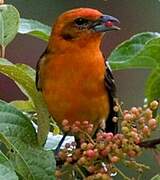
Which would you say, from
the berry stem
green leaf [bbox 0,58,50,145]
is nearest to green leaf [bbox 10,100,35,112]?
green leaf [bbox 0,58,50,145]

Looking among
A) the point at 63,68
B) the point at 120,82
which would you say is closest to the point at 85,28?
the point at 63,68

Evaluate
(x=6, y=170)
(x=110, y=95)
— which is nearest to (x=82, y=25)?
(x=110, y=95)

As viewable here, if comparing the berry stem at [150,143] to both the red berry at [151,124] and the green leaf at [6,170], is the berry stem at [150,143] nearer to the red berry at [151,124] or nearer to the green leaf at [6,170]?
the red berry at [151,124]

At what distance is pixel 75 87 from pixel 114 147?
0.81m

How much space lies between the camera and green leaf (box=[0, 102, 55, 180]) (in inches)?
73.6

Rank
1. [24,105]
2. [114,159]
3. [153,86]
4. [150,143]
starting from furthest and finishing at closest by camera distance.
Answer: [24,105]
[153,86]
[150,143]
[114,159]

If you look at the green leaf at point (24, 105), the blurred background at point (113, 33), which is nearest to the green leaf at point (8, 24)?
the green leaf at point (24, 105)

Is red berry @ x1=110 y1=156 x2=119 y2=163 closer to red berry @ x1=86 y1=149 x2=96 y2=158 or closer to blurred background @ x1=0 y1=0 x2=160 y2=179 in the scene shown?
red berry @ x1=86 y1=149 x2=96 y2=158

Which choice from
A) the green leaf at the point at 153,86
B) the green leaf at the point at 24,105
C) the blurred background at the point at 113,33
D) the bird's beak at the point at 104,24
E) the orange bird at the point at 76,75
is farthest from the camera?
the blurred background at the point at 113,33

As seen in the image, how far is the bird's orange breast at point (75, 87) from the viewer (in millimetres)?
2660

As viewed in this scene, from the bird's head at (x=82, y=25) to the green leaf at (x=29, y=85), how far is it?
45cm

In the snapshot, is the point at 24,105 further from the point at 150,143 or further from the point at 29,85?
the point at 150,143

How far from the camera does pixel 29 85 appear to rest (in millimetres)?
2025

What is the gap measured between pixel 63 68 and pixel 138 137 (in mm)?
859
